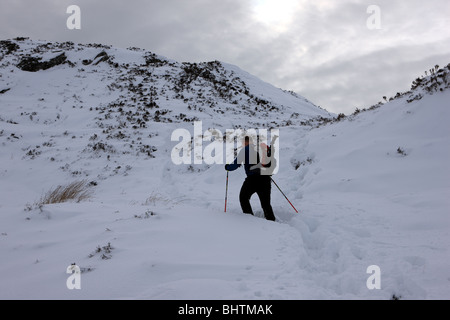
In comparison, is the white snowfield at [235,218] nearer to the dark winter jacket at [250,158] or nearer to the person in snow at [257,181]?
the person in snow at [257,181]

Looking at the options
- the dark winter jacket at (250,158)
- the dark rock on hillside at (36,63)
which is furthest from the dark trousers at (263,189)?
the dark rock on hillside at (36,63)

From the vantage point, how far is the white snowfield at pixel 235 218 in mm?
3719

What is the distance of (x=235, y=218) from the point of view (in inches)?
272

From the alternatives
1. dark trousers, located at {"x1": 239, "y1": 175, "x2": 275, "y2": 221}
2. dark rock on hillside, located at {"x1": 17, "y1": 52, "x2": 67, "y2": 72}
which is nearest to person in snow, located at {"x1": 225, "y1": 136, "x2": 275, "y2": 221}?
dark trousers, located at {"x1": 239, "y1": 175, "x2": 275, "y2": 221}

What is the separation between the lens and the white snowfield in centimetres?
372

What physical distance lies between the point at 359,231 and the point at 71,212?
20.2ft

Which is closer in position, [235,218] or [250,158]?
[235,218]

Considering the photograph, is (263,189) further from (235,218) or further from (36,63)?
(36,63)

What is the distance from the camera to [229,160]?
543 inches

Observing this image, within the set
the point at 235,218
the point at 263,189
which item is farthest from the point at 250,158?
the point at 235,218

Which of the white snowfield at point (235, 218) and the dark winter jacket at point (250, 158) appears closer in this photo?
the white snowfield at point (235, 218)

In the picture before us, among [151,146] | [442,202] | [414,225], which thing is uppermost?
[151,146]
